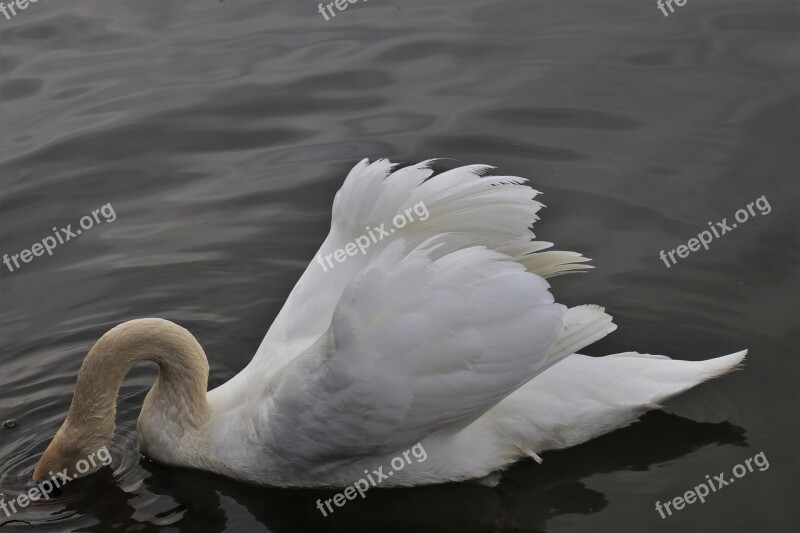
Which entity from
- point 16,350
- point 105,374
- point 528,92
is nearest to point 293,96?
point 528,92

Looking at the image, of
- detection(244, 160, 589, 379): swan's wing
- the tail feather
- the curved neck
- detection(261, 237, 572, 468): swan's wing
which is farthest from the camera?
the curved neck

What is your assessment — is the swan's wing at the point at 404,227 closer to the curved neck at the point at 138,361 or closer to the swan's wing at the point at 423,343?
the swan's wing at the point at 423,343

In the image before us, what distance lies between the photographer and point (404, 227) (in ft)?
18.7

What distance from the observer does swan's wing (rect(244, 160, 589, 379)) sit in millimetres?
5539

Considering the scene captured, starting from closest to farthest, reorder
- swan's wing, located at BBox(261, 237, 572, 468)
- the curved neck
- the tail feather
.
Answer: swan's wing, located at BBox(261, 237, 572, 468), the tail feather, the curved neck

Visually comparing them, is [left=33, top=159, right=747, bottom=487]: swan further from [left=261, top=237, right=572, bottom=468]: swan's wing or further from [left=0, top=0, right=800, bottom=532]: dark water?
[left=0, top=0, right=800, bottom=532]: dark water

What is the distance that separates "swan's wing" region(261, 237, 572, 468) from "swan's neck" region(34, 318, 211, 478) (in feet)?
2.67

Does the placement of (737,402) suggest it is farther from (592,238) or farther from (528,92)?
(528,92)

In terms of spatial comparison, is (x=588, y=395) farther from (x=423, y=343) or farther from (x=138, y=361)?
(x=138, y=361)

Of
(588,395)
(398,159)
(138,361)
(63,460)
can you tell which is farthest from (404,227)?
(398,159)

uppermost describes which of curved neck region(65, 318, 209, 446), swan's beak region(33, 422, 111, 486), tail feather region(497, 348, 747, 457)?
curved neck region(65, 318, 209, 446)

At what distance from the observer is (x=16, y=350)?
23.5 ft

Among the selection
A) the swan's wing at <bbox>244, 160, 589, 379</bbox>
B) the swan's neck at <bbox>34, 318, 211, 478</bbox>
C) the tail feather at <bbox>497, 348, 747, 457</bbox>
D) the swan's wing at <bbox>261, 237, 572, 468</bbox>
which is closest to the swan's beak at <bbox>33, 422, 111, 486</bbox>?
the swan's neck at <bbox>34, 318, 211, 478</bbox>

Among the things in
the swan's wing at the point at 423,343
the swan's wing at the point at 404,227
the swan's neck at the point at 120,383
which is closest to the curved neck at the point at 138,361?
the swan's neck at the point at 120,383
